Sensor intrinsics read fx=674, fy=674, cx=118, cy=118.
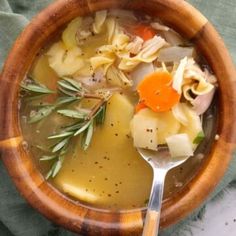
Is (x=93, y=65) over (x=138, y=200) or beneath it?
over

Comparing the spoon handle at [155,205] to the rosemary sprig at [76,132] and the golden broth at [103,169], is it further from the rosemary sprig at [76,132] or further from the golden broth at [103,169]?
the rosemary sprig at [76,132]

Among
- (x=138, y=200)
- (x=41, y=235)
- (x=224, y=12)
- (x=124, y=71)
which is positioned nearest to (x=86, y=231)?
(x=138, y=200)

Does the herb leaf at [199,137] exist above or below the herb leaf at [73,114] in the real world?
above

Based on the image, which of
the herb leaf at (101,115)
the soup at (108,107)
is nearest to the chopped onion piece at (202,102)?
the soup at (108,107)

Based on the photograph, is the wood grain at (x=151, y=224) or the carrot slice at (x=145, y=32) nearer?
the wood grain at (x=151, y=224)

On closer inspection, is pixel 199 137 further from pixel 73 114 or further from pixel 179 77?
pixel 73 114

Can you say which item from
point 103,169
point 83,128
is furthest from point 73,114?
point 103,169

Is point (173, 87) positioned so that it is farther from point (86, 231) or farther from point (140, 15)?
point (86, 231)
